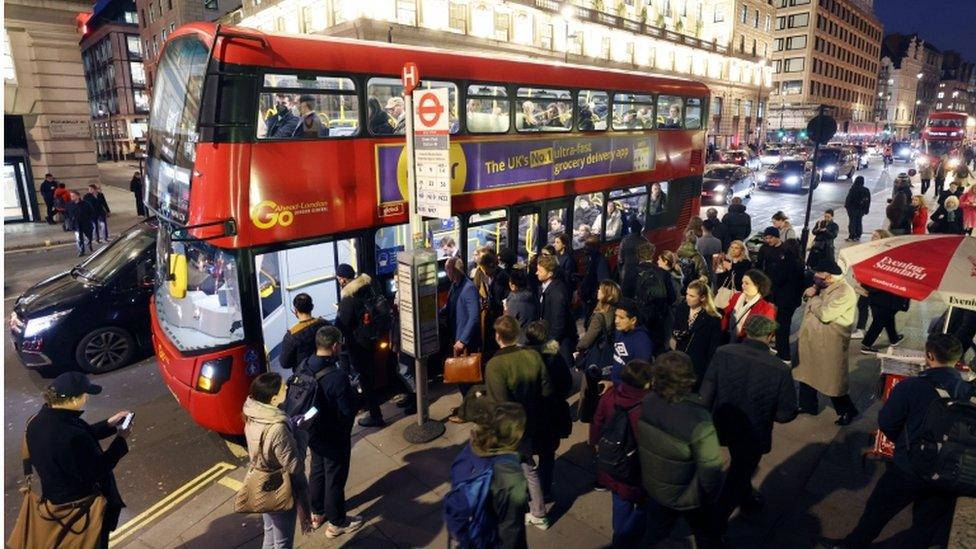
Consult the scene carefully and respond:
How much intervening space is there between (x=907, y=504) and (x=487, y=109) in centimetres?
613

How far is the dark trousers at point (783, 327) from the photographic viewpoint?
25.6 feet

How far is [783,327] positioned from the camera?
791cm

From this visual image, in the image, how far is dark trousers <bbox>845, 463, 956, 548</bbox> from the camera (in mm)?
3859

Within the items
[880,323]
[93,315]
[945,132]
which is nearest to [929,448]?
[880,323]

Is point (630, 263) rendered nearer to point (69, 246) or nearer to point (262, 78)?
point (262, 78)

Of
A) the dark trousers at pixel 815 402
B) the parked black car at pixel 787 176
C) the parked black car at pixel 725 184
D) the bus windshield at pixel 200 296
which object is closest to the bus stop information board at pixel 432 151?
the bus windshield at pixel 200 296

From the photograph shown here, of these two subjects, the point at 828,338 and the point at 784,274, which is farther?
the point at 784,274

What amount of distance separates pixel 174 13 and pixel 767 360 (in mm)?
66360

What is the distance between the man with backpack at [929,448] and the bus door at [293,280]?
5.31m

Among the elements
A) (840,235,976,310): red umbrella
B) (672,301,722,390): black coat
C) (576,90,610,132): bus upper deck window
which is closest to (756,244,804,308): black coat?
(840,235,976,310): red umbrella

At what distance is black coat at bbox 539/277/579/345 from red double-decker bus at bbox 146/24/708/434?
178cm

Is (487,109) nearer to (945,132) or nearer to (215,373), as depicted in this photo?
(215,373)

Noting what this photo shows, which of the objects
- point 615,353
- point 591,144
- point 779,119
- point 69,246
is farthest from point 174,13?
point 779,119

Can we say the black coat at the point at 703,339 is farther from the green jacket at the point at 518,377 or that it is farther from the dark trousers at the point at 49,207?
the dark trousers at the point at 49,207
